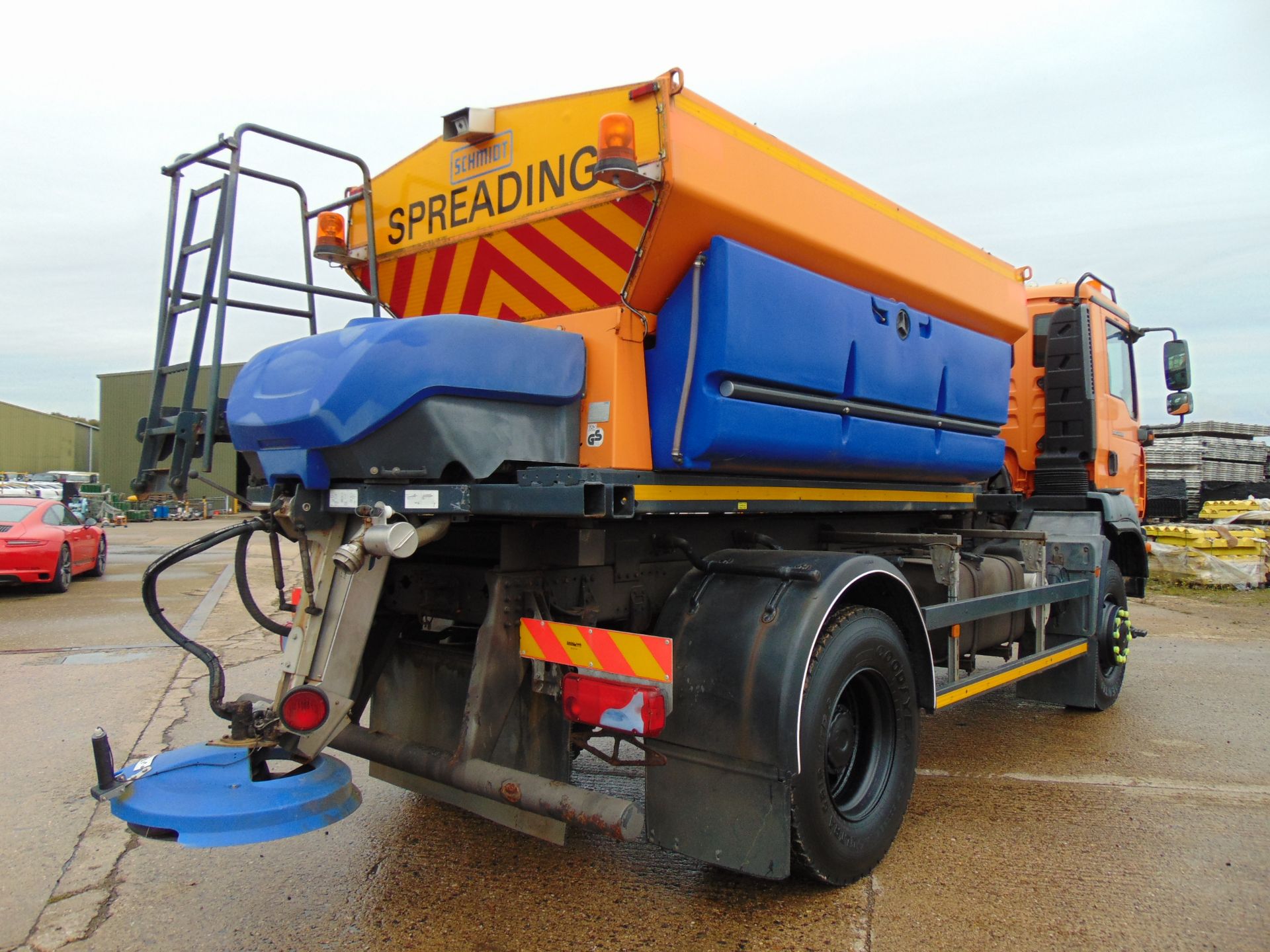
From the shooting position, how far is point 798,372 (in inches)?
145

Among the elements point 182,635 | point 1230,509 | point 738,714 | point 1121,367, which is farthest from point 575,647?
point 1230,509

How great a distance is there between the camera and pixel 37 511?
1262 centimetres

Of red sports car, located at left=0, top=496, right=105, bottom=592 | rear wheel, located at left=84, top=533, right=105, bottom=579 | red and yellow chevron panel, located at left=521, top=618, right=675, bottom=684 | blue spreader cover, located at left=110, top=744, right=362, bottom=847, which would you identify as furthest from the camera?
rear wheel, located at left=84, top=533, right=105, bottom=579

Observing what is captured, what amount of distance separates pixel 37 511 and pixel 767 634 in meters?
12.7

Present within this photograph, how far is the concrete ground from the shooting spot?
3.19 metres

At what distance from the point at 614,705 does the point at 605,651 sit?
7.1 inches

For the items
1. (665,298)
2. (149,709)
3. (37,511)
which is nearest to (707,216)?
(665,298)

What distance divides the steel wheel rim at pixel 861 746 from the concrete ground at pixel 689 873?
1.01 feet

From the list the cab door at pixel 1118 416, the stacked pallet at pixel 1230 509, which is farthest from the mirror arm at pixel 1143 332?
the stacked pallet at pixel 1230 509

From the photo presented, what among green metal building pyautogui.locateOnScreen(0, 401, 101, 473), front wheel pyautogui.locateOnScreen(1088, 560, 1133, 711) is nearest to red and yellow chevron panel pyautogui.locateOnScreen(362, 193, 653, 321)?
front wheel pyautogui.locateOnScreen(1088, 560, 1133, 711)

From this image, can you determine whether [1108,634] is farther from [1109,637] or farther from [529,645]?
[529,645]

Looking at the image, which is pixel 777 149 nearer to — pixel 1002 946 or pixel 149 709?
pixel 1002 946

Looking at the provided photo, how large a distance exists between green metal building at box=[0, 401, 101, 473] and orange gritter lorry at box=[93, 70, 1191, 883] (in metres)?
58.9

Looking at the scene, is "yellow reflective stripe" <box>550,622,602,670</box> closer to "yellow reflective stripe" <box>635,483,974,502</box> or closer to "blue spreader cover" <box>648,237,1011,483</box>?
"yellow reflective stripe" <box>635,483,974,502</box>
